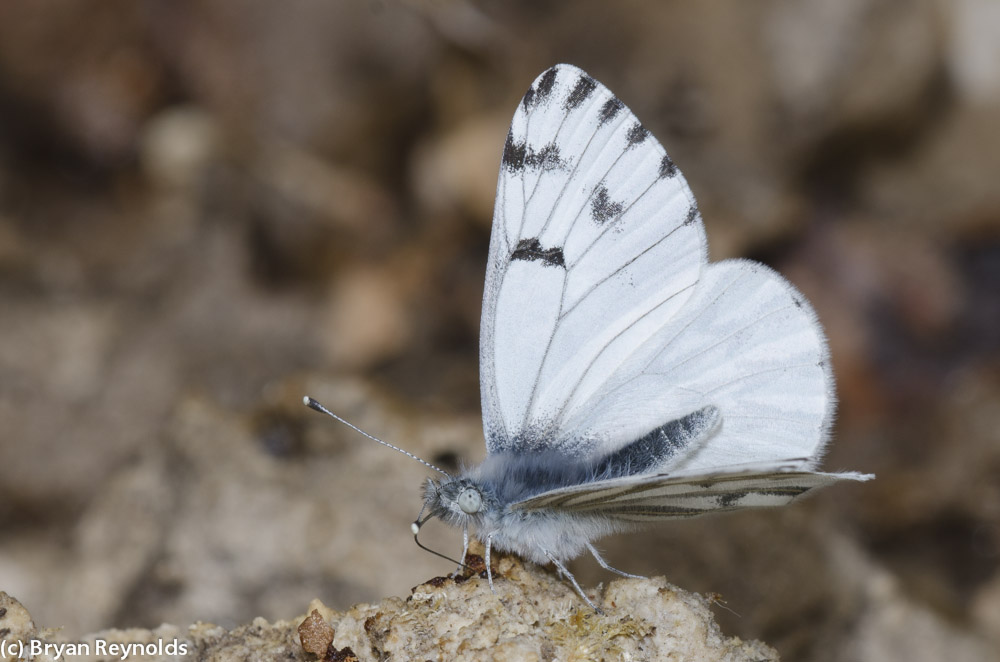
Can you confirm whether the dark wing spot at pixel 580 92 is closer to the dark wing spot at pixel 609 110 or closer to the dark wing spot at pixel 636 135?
the dark wing spot at pixel 609 110

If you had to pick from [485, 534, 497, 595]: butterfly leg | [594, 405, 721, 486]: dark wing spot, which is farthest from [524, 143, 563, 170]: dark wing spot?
[485, 534, 497, 595]: butterfly leg

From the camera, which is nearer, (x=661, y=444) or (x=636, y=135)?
(x=661, y=444)

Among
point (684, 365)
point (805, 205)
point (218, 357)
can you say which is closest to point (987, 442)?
point (805, 205)

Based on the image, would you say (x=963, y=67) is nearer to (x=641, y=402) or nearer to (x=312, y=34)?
(x=641, y=402)

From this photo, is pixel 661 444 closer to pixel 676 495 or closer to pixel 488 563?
pixel 676 495

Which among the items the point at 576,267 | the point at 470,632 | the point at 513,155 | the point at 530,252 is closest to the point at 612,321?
the point at 576,267

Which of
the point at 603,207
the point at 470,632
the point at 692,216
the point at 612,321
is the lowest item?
the point at 470,632
